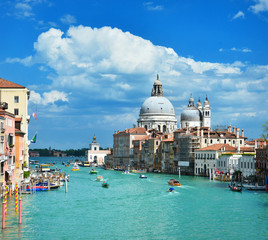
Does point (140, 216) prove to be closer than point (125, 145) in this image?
Yes

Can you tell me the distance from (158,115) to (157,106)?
8.64ft

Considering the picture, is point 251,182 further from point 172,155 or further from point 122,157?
point 122,157

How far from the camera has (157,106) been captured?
13700cm

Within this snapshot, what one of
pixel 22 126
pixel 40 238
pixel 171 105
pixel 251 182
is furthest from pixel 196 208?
pixel 171 105

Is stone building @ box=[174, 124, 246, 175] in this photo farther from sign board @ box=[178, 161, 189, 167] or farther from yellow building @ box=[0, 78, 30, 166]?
yellow building @ box=[0, 78, 30, 166]

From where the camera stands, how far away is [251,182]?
55188mm

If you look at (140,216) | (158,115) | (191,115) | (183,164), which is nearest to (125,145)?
(158,115)

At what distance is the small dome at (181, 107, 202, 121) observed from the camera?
124231 millimetres

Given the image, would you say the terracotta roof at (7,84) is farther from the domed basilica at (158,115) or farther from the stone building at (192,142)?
the domed basilica at (158,115)

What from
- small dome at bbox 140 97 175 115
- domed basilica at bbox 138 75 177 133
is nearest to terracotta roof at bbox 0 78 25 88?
domed basilica at bbox 138 75 177 133

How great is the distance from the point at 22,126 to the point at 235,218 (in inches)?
830

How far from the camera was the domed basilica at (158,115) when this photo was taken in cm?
13525

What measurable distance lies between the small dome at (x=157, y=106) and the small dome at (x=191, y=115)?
10.6 m

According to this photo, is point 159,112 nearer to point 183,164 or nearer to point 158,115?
point 158,115
